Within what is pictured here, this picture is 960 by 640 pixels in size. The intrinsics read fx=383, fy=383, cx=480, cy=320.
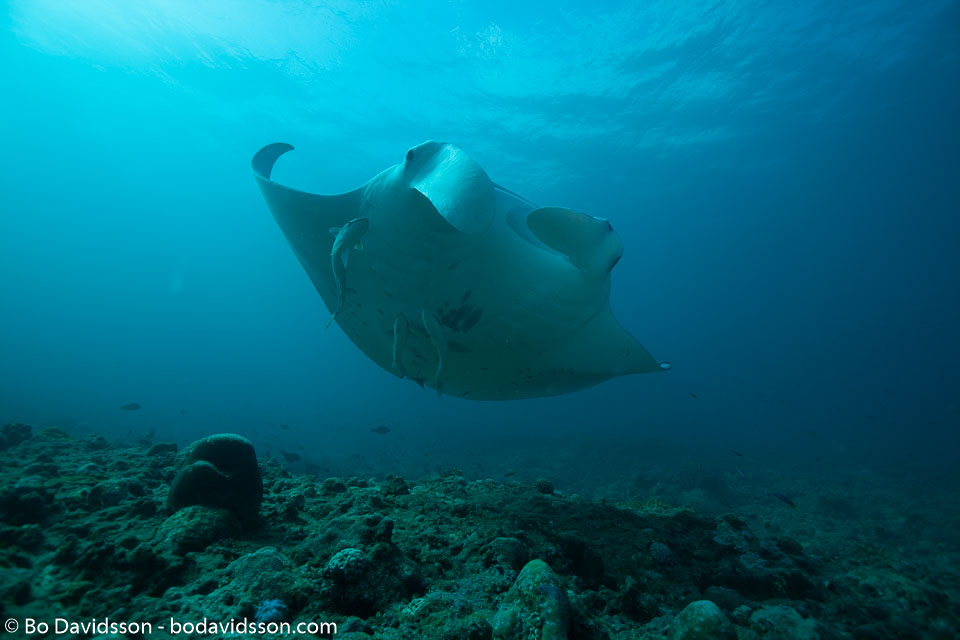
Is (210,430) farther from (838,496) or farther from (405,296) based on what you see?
(838,496)

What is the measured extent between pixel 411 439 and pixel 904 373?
10261 centimetres

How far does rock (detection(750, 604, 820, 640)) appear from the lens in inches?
72.6

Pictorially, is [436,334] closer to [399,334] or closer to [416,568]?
[399,334]

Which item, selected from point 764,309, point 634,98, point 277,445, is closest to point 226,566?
point 277,445

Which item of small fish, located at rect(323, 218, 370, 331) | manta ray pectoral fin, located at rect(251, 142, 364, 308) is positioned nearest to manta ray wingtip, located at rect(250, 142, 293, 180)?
manta ray pectoral fin, located at rect(251, 142, 364, 308)

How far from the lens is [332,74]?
73.7ft

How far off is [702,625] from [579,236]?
225cm

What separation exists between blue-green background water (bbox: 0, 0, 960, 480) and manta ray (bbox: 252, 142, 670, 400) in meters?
0.86

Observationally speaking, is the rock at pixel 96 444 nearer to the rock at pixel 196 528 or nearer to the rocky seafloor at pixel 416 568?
the rocky seafloor at pixel 416 568

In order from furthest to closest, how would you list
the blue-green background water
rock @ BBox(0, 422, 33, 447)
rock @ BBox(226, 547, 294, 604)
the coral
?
1. the blue-green background water
2. rock @ BBox(0, 422, 33, 447)
3. rock @ BBox(226, 547, 294, 604)
4. the coral

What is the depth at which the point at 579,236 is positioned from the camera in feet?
9.22

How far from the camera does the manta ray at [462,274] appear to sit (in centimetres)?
278

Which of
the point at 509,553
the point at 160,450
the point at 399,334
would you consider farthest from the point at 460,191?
the point at 160,450

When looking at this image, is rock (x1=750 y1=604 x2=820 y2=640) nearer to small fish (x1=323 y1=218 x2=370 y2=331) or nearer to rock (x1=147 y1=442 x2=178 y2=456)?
small fish (x1=323 y1=218 x2=370 y2=331)
